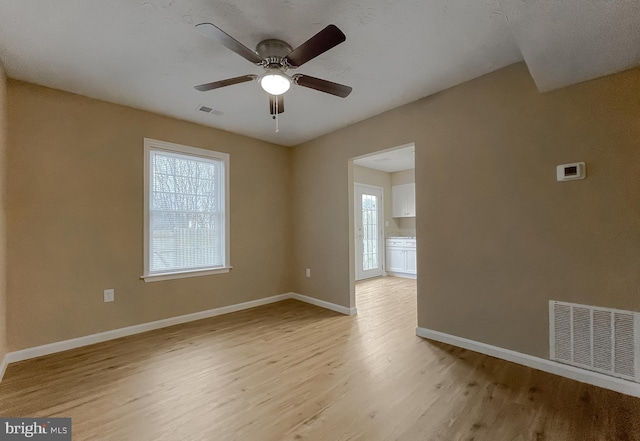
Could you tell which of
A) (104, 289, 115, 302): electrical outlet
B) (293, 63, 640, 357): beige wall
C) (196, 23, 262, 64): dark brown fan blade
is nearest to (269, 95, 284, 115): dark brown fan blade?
(196, 23, 262, 64): dark brown fan blade

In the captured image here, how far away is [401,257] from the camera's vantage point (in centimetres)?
655

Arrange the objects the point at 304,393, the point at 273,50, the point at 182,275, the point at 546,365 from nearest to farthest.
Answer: the point at 304,393
the point at 273,50
the point at 546,365
the point at 182,275

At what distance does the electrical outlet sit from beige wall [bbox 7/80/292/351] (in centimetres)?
4

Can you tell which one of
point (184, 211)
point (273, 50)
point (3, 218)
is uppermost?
point (273, 50)

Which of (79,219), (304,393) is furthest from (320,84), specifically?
(79,219)

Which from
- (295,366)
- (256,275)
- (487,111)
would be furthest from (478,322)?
(256,275)

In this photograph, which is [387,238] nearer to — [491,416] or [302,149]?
[302,149]

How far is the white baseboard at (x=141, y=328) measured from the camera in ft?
8.38

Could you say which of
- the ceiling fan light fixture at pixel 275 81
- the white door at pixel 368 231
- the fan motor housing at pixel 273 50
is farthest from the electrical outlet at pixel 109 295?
the white door at pixel 368 231

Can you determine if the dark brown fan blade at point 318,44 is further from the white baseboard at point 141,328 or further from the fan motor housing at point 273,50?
the white baseboard at point 141,328

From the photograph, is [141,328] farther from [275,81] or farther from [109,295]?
[275,81]

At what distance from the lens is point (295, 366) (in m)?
2.38

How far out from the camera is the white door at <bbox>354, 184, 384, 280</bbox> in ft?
20.4

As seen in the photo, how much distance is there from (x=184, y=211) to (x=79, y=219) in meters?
1.07
